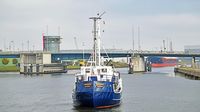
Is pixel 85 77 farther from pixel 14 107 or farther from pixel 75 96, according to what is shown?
pixel 14 107

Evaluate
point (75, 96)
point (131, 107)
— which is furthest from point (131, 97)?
point (75, 96)

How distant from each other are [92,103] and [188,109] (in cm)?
1532

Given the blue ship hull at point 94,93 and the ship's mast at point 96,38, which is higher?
the ship's mast at point 96,38

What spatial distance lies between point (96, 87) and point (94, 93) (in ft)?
3.05

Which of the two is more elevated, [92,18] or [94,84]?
[92,18]

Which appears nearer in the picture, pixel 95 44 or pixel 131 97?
pixel 95 44

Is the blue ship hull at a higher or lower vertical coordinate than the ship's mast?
lower

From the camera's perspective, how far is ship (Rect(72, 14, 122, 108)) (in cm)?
6581

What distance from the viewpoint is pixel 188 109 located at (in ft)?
229

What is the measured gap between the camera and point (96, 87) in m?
65.6

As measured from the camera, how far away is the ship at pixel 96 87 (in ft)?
216

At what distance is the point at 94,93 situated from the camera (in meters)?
65.4

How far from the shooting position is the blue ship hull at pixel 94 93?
65625mm

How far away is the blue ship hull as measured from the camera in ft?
215
